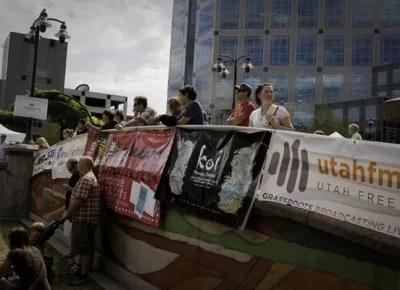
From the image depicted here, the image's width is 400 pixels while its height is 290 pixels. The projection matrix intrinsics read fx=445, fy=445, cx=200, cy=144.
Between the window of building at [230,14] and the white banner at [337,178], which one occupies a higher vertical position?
the window of building at [230,14]

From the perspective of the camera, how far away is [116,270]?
7.23 m

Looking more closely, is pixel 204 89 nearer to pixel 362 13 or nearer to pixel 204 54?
pixel 204 54

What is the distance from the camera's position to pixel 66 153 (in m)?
10.7

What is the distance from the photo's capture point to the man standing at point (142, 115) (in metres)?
8.00

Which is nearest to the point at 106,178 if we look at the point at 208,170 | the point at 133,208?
the point at 133,208

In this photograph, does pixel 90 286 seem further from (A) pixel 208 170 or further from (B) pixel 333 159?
(B) pixel 333 159

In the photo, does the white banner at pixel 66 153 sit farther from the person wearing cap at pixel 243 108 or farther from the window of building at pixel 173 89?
the window of building at pixel 173 89

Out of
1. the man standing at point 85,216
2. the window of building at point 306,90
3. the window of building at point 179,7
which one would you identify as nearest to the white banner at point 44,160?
the man standing at point 85,216

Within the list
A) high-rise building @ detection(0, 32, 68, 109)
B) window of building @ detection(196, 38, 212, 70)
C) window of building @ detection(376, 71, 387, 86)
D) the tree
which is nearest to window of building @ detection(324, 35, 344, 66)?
window of building @ detection(376, 71, 387, 86)

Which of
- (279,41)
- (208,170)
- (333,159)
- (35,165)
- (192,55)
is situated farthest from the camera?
(192,55)

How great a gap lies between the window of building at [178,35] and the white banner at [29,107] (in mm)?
65213

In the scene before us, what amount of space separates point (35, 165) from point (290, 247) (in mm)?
10642

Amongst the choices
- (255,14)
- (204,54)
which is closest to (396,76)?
(255,14)

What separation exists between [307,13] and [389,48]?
12.4m
